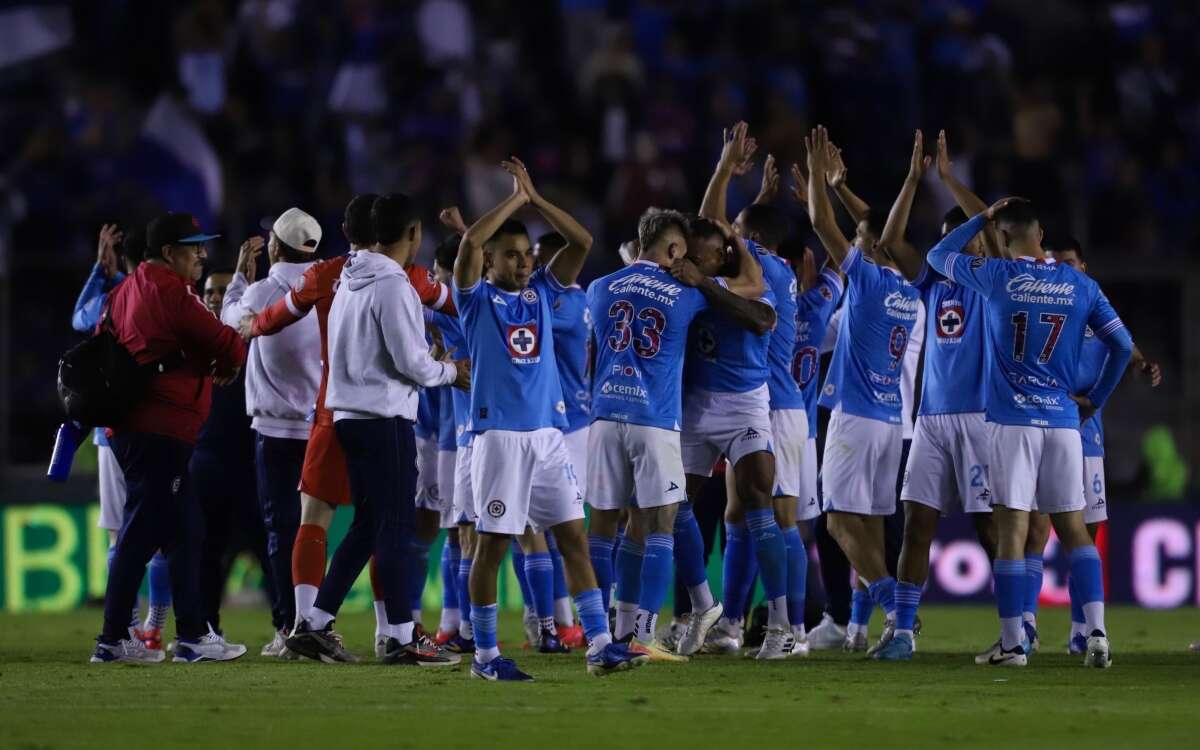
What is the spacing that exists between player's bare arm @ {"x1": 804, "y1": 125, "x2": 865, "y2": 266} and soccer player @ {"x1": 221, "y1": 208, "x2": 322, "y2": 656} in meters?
3.11

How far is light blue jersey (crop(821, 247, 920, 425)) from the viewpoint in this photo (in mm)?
11891

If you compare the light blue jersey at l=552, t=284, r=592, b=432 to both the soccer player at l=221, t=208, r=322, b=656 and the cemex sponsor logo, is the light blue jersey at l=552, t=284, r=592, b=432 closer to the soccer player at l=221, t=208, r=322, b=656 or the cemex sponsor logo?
the soccer player at l=221, t=208, r=322, b=656

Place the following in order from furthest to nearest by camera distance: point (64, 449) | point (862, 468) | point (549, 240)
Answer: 1. point (549, 240)
2. point (862, 468)
3. point (64, 449)

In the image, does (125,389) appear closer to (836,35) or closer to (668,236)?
(668,236)

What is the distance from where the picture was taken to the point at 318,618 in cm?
1070

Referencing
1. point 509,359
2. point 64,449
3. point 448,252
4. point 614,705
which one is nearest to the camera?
point 614,705

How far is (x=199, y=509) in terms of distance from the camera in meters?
11.3

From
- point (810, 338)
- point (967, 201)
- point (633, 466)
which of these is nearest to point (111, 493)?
point (633, 466)

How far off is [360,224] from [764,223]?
2801 mm

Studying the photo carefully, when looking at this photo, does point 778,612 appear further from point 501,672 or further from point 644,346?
point 501,672

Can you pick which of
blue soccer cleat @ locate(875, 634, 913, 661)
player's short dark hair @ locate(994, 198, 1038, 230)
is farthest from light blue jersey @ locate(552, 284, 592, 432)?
player's short dark hair @ locate(994, 198, 1038, 230)

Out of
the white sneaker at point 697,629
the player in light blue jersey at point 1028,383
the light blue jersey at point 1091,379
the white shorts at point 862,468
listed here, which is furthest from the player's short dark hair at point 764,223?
the white sneaker at point 697,629

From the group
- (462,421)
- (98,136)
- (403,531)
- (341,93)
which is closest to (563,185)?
(341,93)

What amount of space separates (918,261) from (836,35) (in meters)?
11.6
